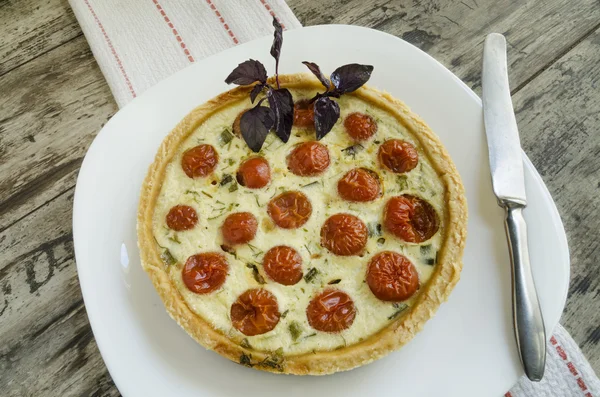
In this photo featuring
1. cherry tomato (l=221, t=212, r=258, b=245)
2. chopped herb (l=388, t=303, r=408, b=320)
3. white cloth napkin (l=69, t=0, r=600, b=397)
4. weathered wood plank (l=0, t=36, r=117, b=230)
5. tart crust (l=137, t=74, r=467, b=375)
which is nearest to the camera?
tart crust (l=137, t=74, r=467, b=375)

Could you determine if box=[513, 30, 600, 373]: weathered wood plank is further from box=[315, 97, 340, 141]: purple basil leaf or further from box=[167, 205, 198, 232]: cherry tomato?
box=[167, 205, 198, 232]: cherry tomato

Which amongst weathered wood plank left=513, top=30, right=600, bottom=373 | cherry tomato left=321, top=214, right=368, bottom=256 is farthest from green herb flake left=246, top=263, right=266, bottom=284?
weathered wood plank left=513, top=30, right=600, bottom=373

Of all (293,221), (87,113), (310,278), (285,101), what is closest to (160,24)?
(87,113)

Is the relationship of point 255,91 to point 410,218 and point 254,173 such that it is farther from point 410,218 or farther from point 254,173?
point 410,218

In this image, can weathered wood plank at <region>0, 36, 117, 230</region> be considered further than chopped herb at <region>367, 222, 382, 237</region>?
Yes

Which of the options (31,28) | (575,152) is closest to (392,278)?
(575,152)

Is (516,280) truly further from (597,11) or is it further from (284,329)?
(597,11)
